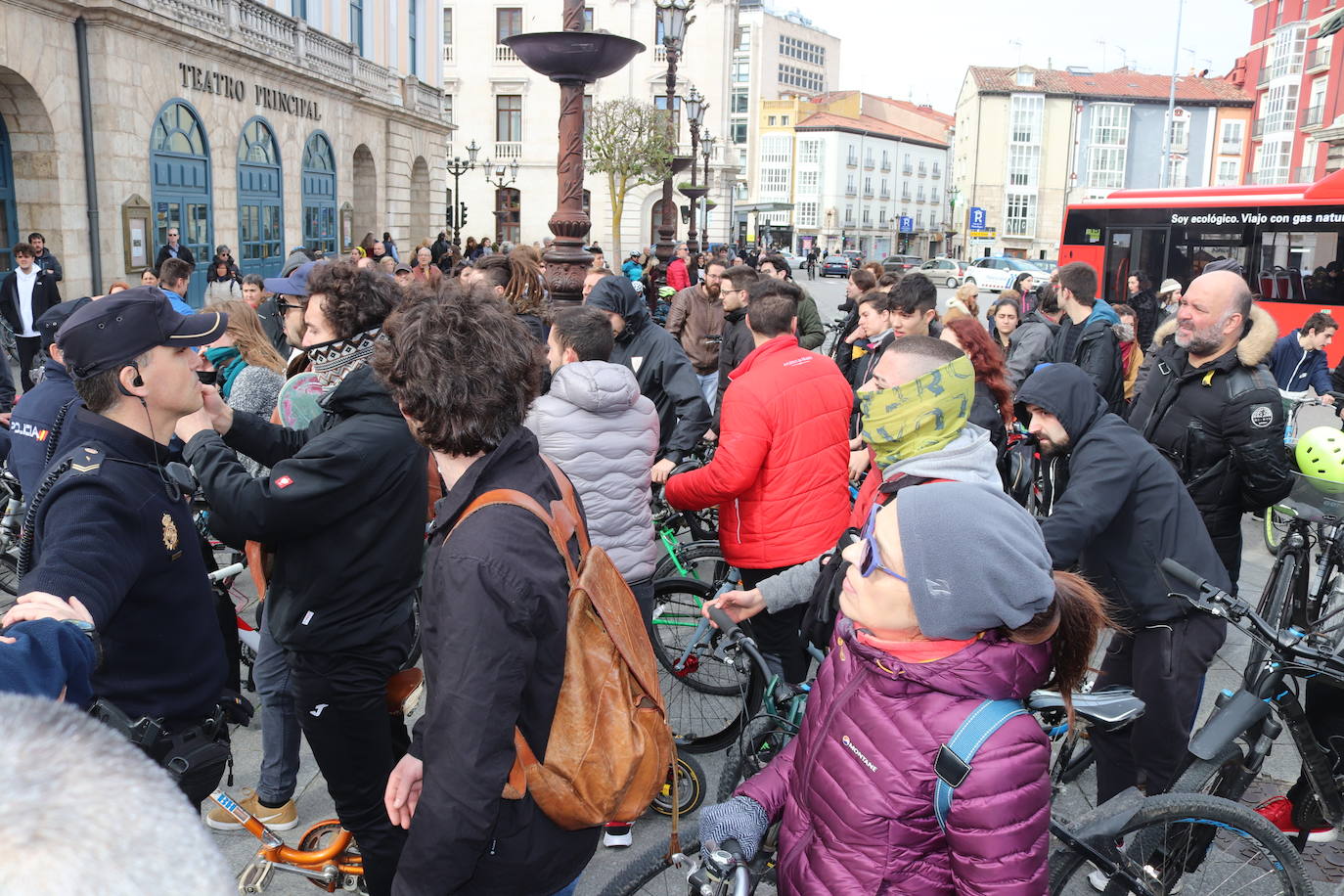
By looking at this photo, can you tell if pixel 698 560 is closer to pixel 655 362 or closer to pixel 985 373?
pixel 655 362

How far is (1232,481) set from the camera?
4520mm

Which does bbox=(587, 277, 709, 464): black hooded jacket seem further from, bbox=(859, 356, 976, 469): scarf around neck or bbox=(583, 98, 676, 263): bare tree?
bbox=(583, 98, 676, 263): bare tree

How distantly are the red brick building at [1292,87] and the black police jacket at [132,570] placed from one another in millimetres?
42477

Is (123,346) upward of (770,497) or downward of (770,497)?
upward

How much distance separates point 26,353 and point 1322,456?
14208 mm

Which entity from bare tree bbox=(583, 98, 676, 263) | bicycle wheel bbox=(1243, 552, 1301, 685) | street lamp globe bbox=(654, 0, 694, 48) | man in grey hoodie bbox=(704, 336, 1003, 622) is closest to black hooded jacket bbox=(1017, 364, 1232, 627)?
man in grey hoodie bbox=(704, 336, 1003, 622)

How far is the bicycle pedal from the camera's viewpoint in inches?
134

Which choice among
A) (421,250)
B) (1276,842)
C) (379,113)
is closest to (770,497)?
(1276,842)

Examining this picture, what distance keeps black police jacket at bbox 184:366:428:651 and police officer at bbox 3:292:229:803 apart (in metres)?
0.16

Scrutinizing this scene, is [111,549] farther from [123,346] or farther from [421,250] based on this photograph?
[421,250]

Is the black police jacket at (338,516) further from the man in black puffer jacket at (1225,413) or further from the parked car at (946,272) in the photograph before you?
the parked car at (946,272)

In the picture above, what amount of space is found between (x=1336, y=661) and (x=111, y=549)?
140 inches

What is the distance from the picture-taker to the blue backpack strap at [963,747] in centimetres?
177

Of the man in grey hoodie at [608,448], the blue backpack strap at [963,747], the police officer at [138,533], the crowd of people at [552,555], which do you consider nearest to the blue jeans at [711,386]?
the crowd of people at [552,555]
